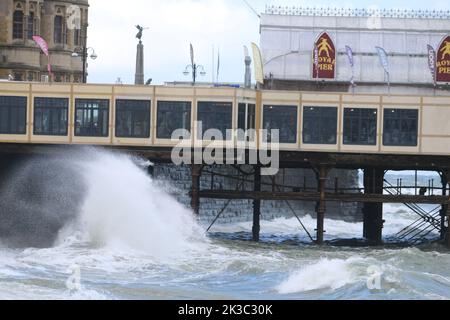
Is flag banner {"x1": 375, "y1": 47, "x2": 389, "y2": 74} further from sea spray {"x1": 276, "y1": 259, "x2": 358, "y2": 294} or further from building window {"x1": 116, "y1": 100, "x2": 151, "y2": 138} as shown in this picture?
sea spray {"x1": 276, "y1": 259, "x2": 358, "y2": 294}

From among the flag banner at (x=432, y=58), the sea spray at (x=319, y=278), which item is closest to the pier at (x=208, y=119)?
the flag banner at (x=432, y=58)

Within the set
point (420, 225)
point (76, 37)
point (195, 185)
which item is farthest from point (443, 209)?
point (76, 37)

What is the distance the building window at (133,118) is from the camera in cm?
5172

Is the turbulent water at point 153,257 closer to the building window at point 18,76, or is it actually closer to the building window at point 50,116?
the building window at point 50,116

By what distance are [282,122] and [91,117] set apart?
6565mm

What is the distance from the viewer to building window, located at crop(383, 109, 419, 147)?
51.8 m

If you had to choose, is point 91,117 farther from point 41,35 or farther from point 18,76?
point 41,35

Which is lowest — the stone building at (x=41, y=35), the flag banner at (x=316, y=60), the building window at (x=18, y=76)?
the building window at (x=18, y=76)

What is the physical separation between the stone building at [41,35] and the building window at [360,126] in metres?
27.7

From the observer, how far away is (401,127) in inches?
2042

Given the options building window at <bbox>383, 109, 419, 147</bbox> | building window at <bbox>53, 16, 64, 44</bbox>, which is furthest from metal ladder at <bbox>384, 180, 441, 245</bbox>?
building window at <bbox>53, 16, 64, 44</bbox>
